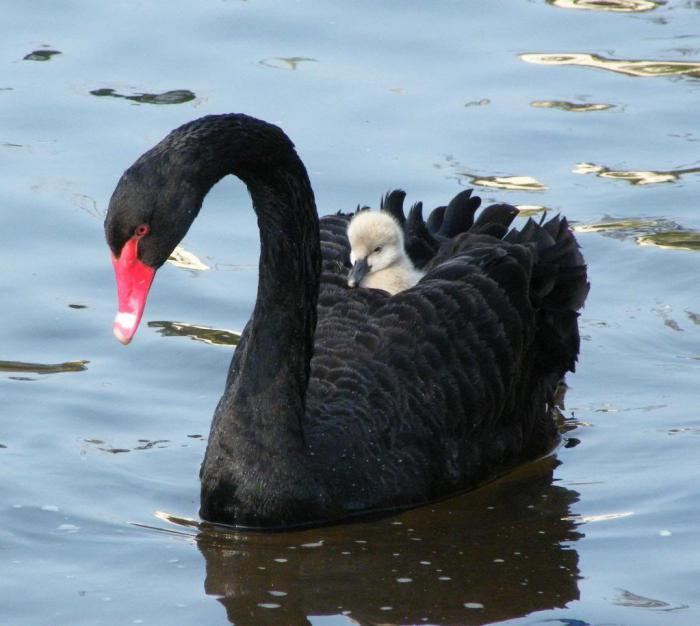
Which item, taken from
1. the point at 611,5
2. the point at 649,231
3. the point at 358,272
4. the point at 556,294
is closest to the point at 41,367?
the point at 358,272

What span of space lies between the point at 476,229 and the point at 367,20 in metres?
3.90

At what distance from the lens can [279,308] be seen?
6141 millimetres

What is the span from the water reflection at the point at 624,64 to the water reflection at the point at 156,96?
79.6 inches

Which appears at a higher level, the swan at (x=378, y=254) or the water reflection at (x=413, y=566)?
the swan at (x=378, y=254)

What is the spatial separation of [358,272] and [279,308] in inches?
24.3

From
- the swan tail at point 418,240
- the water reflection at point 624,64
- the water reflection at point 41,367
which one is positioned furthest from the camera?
the water reflection at point 624,64

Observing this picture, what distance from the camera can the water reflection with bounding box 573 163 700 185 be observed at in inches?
350

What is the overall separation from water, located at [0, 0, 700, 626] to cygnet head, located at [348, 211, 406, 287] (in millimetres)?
856

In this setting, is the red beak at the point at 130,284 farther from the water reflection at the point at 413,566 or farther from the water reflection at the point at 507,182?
the water reflection at the point at 507,182

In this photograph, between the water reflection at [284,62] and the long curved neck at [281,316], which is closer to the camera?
the long curved neck at [281,316]

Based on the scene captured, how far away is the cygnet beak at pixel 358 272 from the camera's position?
6.67 metres

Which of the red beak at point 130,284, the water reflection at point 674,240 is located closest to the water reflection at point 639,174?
the water reflection at point 674,240

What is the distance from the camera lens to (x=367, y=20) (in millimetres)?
10680

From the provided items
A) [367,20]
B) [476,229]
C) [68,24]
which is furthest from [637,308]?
[68,24]
